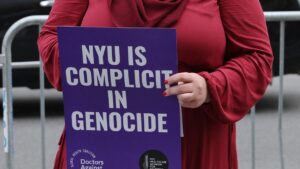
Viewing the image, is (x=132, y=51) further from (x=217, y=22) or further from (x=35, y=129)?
(x=35, y=129)

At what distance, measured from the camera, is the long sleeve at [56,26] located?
241cm

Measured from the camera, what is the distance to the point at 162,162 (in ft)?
7.48

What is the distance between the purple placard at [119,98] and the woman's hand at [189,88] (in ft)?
0.15

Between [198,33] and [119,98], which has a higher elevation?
[198,33]

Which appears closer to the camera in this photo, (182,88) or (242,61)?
(182,88)

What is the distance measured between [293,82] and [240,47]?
6.68m

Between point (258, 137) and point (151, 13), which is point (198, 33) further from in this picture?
point (258, 137)

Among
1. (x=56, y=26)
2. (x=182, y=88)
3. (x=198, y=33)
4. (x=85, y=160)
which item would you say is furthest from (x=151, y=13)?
(x=85, y=160)

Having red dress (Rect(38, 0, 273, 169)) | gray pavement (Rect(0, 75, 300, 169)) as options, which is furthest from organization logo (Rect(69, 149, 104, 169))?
gray pavement (Rect(0, 75, 300, 169))

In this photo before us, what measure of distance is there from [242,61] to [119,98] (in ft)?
1.24

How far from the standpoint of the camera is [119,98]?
225 cm

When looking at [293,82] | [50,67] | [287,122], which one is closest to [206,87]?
[50,67]

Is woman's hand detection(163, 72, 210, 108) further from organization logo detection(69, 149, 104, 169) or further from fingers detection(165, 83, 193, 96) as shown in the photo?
organization logo detection(69, 149, 104, 169)

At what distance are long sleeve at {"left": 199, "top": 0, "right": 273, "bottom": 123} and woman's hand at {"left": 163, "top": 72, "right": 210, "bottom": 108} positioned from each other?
0.08 metres
